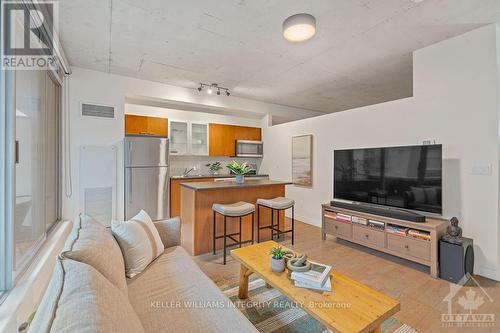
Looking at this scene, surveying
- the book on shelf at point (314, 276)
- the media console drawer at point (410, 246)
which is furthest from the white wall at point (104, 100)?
the media console drawer at point (410, 246)

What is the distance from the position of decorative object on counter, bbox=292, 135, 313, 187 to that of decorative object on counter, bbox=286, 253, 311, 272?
10.4 ft

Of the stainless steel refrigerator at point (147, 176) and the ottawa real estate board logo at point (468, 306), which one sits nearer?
the ottawa real estate board logo at point (468, 306)

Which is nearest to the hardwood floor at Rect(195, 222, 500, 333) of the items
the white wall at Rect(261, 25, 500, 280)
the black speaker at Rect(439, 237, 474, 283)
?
the black speaker at Rect(439, 237, 474, 283)

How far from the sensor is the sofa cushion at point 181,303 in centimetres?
119

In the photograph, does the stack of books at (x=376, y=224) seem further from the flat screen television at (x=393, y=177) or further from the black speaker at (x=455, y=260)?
the black speaker at (x=455, y=260)

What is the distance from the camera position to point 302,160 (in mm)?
4922

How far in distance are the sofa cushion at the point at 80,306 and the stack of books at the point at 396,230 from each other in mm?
2983

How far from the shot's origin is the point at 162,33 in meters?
2.67

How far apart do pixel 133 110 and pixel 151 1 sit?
2803mm

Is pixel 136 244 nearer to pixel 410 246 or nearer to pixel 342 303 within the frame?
pixel 342 303

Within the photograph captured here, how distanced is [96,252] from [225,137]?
4462mm

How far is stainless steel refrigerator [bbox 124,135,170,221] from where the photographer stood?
4.00 metres

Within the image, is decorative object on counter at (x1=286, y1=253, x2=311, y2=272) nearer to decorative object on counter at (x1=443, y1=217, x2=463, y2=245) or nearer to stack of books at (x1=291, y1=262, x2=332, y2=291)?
stack of books at (x1=291, y1=262, x2=332, y2=291)

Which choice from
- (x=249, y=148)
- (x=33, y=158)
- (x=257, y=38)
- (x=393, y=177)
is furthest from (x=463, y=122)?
(x=33, y=158)
